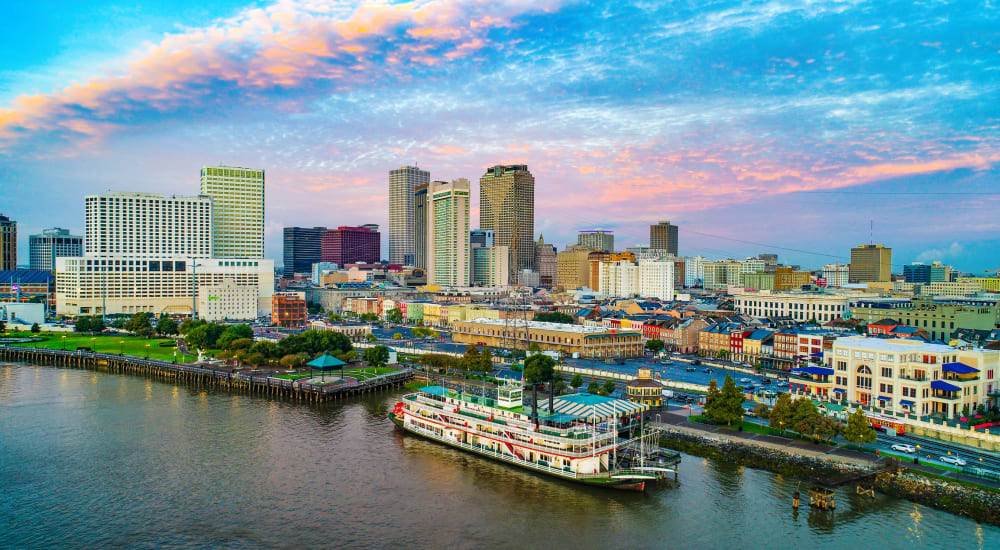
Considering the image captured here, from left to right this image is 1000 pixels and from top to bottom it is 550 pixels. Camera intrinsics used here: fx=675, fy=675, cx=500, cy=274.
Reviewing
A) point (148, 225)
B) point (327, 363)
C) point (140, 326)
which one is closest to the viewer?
point (327, 363)

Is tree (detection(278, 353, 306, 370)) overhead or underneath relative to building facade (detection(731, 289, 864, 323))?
underneath

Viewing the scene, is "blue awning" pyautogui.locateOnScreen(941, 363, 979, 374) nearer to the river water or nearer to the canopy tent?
the river water

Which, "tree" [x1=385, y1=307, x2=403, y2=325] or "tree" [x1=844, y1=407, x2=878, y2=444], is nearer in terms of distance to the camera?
"tree" [x1=844, y1=407, x2=878, y2=444]

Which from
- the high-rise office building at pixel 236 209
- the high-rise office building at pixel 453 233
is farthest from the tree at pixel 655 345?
the high-rise office building at pixel 453 233

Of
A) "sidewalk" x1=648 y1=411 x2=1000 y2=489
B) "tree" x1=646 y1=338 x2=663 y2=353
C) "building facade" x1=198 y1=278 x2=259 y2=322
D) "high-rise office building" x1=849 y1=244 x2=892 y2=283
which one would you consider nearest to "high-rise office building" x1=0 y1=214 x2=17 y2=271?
"building facade" x1=198 y1=278 x2=259 y2=322

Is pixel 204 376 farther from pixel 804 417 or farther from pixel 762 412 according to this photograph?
pixel 804 417

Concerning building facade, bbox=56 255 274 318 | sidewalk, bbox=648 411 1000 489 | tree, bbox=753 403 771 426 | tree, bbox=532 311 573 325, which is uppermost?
building facade, bbox=56 255 274 318

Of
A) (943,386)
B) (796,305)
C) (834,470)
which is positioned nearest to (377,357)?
(834,470)
